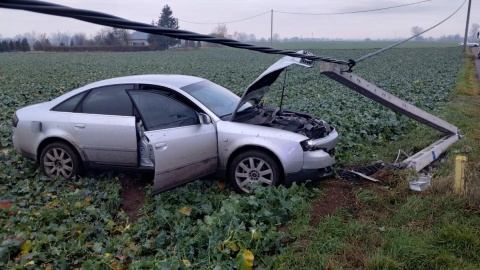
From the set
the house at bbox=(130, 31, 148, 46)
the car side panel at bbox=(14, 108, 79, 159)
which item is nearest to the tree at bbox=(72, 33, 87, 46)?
the house at bbox=(130, 31, 148, 46)

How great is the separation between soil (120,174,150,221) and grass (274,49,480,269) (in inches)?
86.9

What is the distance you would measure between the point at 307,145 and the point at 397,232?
185cm

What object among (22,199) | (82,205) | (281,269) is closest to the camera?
(281,269)

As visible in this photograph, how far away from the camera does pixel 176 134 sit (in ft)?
18.7

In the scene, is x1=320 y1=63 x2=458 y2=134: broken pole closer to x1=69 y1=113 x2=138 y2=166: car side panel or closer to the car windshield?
the car windshield

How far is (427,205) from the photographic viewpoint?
483cm

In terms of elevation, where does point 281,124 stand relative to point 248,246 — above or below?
above

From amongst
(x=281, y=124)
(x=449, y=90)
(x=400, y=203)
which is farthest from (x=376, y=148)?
(x=449, y=90)

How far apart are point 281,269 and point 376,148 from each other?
4.99 m

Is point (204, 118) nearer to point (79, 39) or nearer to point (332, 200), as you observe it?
point (332, 200)

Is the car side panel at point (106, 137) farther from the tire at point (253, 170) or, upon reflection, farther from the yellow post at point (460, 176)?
the yellow post at point (460, 176)

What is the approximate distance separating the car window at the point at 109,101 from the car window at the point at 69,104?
12 centimetres

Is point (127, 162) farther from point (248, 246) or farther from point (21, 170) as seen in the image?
point (248, 246)

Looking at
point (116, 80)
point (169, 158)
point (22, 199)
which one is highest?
point (116, 80)
